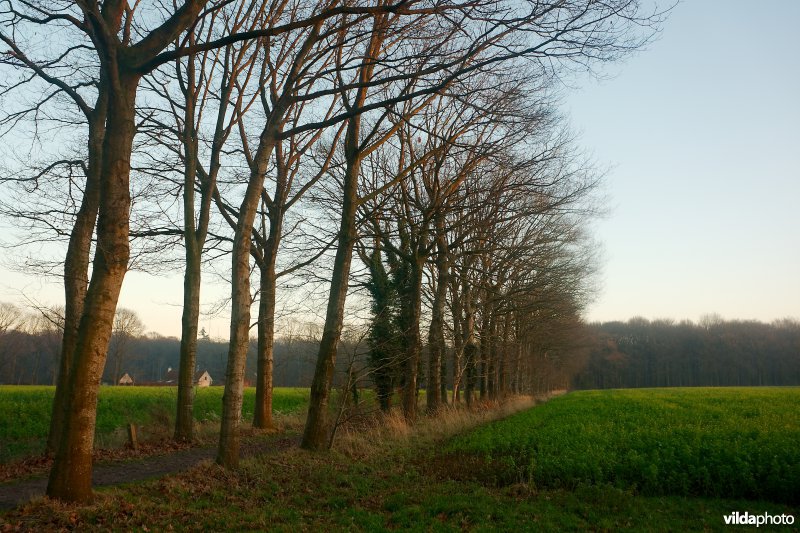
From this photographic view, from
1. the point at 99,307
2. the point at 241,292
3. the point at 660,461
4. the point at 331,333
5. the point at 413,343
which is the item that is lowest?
the point at 660,461

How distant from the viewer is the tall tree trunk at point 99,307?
22.8 feet

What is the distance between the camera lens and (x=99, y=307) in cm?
729

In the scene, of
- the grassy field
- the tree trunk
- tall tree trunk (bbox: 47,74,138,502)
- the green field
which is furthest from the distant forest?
tall tree trunk (bbox: 47,74,138,502)

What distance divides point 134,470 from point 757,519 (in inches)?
400

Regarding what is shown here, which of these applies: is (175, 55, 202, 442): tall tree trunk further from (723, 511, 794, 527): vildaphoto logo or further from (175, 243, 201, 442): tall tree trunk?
(723, 511, 794, 527): vildaphoto logo

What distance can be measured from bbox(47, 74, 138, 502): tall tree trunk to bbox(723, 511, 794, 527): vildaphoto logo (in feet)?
27.7

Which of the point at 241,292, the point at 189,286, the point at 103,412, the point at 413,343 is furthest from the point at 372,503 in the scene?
the point at 103,412

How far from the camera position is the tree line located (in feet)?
343

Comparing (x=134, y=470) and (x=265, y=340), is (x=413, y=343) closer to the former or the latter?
(x=265, y=340)

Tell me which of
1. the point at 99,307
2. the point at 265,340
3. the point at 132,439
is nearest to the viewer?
the point at 99,307

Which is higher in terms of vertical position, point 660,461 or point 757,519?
point 660,461

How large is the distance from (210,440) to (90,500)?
356 inches

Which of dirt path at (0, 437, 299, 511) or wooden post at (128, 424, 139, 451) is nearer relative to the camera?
dirt path at (0, 437, 299, 511)

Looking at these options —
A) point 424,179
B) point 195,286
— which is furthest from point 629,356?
point 195,286
